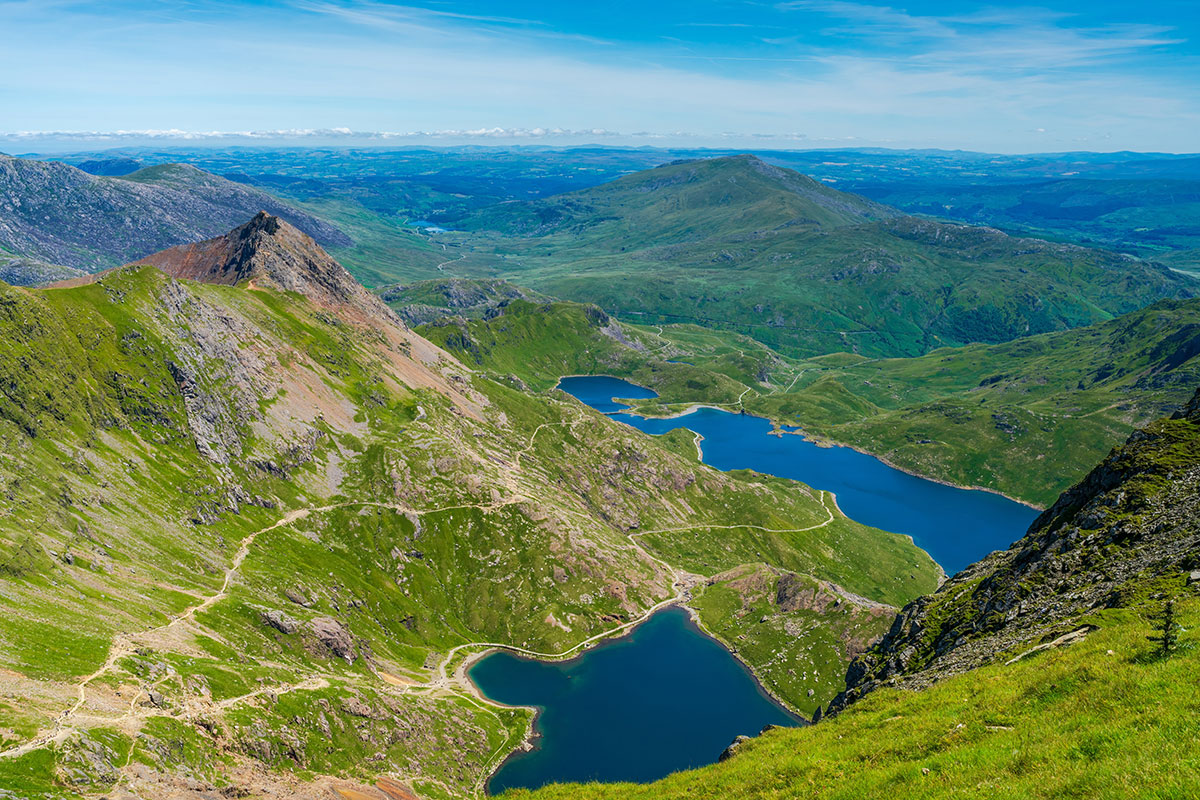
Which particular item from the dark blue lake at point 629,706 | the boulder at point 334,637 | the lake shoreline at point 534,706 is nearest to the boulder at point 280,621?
the boulder at point 334,637

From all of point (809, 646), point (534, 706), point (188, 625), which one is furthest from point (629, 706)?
point (188, 625)

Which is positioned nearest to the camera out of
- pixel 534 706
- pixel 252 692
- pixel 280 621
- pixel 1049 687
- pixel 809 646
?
pixel 1049 687

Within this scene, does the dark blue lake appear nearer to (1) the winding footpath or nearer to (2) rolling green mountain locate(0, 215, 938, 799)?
(1) the winding footpath

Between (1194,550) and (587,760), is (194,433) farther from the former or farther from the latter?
(1194,550)

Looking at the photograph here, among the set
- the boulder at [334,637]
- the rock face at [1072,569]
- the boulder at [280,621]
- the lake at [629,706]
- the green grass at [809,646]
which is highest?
the rock face at [1072,569]

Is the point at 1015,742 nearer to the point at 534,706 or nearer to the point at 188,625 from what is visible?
the point at 188,625

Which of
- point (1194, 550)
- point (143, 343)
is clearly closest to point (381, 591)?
point (143, 343)

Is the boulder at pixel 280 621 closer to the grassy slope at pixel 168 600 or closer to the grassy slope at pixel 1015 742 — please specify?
the grassy slope at pixel 168 600

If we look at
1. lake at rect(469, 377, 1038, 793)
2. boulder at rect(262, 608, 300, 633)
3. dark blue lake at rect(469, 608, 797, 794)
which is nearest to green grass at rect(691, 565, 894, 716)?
Answer: lake at rect(469, 377, 1038, 793)
